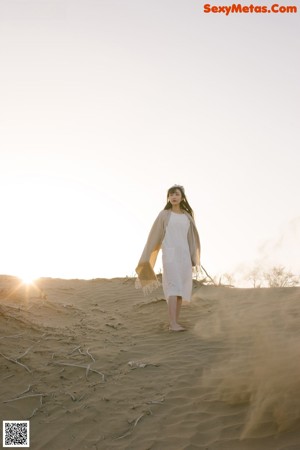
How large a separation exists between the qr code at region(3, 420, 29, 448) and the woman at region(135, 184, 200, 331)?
3.09 metres

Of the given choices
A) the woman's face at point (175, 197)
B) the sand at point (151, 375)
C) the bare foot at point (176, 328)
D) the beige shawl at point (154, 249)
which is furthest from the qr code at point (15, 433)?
the woman's face at point (175, 197)

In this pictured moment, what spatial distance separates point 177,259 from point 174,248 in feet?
0.52

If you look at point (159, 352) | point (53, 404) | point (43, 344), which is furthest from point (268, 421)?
point (43, 344)

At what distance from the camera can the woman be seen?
688 cm

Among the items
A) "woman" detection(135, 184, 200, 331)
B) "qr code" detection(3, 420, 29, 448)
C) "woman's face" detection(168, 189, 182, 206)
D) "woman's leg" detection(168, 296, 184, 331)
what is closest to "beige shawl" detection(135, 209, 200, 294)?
"woman" detection(135, 184, 200, 331)

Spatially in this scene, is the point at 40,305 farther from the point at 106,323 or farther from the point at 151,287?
the point at 151,287

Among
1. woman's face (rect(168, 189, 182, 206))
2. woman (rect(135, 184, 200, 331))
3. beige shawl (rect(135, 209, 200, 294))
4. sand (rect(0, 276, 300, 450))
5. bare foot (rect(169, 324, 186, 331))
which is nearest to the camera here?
sand (rect(0, 276, 300, 450))

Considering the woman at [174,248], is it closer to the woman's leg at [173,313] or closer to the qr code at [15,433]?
the woman's leg at [173,313]

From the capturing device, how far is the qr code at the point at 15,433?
149 inches

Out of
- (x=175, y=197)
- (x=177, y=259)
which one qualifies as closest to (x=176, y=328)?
(x=177, y=259)

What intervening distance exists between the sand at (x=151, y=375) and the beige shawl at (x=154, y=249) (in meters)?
0.66

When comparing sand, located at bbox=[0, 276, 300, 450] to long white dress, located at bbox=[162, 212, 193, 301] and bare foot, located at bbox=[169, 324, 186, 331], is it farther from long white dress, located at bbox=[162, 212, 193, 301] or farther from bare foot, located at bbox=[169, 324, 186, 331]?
long white dress, located at bbox=[162, 212, 193, 301]

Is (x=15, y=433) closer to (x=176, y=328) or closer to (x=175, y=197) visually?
(x=176, y=328)

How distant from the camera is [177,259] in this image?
7016 millimetres
